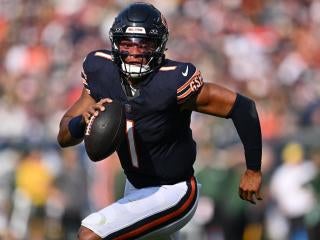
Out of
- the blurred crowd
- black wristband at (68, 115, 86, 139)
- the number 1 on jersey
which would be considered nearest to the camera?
black wristband at (68, 115, 86, 139)

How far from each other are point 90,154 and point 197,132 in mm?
4706

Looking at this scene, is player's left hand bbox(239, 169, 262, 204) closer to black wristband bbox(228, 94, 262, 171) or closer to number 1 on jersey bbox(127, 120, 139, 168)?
black wristband bbox(228, 94, 262, 171)

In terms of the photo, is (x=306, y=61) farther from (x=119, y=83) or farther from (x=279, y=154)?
(x=119, y=83)

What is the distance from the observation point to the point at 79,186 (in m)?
9.91

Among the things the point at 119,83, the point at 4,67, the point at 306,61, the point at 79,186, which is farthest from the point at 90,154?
the point at 4,67

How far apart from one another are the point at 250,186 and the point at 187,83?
0.68 meters

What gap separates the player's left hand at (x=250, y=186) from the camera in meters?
5.42

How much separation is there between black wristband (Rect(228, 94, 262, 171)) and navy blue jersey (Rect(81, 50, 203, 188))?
0.26 meters

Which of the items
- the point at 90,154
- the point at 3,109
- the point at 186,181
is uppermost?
the point at 90,154

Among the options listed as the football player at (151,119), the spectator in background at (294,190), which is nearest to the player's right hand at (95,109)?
the football player at (151,119)

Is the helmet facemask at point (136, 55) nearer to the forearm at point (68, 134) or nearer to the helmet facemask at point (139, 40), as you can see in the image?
the helmet facemask at point (139, 40)

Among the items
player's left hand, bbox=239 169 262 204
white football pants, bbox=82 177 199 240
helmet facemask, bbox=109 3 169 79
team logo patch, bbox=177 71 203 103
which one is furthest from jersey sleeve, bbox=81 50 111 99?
player's left hand, bbox=239 169 262 204

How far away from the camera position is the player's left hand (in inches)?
213

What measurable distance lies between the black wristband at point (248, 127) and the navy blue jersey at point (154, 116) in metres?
0.26
